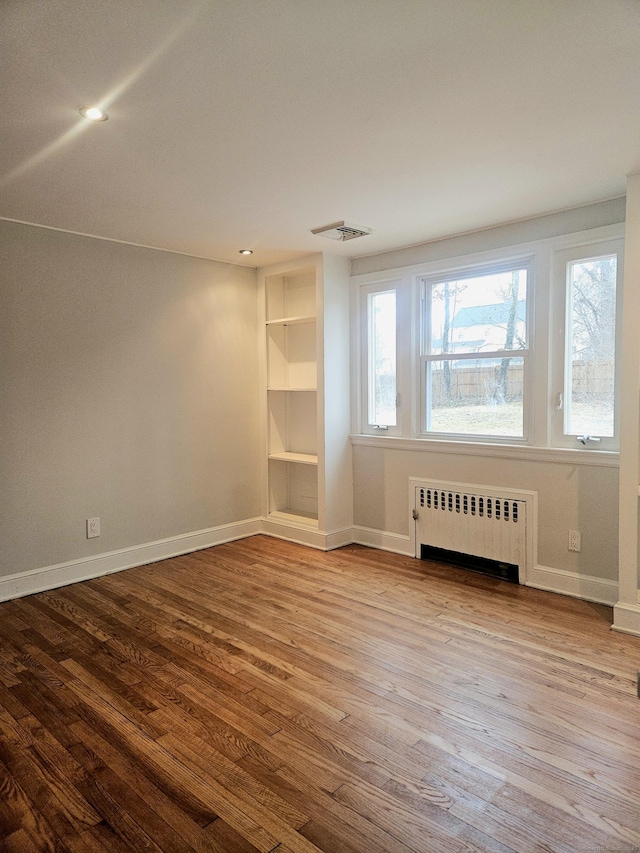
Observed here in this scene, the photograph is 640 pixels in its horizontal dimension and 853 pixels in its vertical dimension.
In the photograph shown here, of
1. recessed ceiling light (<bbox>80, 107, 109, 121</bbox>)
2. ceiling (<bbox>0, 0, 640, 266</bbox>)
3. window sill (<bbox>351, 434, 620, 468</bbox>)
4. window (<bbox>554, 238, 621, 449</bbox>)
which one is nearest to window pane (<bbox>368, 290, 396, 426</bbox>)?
window sill (<bbox>351, 434, 620, 468</bbox>)

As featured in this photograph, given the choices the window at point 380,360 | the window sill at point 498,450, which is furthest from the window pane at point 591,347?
the window at point 380,360

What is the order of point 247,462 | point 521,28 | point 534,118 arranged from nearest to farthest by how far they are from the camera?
point 521,28, point 534,118, point 247,462

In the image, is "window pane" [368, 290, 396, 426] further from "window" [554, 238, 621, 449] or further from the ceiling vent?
"window" [554, 238, 621, 449]

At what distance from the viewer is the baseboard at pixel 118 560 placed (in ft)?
11.8

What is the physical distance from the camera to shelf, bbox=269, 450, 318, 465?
4.66 metres

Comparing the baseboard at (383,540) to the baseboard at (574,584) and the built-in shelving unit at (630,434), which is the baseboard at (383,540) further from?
the built-in shelving unit at (630,434)

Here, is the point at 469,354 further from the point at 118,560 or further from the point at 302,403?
the point at 118,560

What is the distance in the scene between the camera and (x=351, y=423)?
15.5 feet

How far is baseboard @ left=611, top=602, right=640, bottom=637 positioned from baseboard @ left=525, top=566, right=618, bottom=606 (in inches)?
13.2

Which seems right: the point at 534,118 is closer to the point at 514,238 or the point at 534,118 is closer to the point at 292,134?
the point at 292,134

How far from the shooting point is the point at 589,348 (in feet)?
11.1

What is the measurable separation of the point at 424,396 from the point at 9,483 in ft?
9.72

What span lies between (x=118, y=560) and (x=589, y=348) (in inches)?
140

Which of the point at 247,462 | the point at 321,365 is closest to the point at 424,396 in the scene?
the point at 321,365
